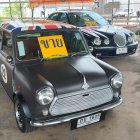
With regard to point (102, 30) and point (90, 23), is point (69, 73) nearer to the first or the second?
point (102, 30)

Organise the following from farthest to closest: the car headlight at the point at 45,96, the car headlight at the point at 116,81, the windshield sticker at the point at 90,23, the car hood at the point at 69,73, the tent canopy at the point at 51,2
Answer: the tent canopy at the point at 51,2 < the windshield sticker at the point at 90,23 < the car headlight at the point at 116,81 < the car hood at the point at 69,73 < the car headlight at the point at 45,96

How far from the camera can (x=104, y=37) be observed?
6.69 m

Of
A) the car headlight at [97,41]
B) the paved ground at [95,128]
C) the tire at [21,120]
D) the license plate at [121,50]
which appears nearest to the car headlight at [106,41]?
the car headlight at [97,41]

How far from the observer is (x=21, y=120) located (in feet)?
11.2

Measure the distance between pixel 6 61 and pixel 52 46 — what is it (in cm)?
81

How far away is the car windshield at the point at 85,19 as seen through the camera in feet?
24.7

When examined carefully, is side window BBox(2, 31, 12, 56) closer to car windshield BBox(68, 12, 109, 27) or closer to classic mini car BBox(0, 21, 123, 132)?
classic mini car BBox(0, 21, 123, 132)

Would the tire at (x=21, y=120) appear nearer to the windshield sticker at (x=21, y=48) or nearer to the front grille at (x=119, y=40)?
the windshield sticker at (x=21, y=48)

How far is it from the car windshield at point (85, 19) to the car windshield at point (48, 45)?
3473 millimetres

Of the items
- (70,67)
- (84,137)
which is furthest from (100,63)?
(84,137)

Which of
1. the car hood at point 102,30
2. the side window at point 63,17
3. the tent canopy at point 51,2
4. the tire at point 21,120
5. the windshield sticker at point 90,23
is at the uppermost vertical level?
the tent canopy at point 51,2

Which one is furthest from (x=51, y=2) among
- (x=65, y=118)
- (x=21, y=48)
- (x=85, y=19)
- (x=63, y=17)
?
(x=65, y=118)

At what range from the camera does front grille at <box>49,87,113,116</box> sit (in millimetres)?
3041

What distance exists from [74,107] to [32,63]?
101cm
